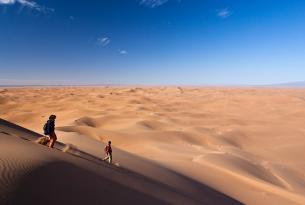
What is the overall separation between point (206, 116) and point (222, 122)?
305 cm

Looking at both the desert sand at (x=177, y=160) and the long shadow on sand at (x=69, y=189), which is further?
the desert sand at (x=177, y=160)

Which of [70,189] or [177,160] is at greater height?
[70,189]

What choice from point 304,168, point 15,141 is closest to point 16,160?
point 15,141

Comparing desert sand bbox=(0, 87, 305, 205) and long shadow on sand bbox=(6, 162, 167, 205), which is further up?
long shadow on sand bbox=(6, 162, 167, 205)

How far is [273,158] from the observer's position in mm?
15586

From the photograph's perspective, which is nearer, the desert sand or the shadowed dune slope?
the shadowed dune slope

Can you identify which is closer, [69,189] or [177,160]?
[69,189]

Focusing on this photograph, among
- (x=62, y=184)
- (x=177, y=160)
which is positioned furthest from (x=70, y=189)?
(x=177, y=160)

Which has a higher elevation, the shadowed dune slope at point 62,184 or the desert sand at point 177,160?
the shadowed dune slope at point 62,184

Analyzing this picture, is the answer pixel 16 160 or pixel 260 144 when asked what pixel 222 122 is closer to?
pixel 260 144

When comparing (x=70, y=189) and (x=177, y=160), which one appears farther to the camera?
(x=177, y=160)

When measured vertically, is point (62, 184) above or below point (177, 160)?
above

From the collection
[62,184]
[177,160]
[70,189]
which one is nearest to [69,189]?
[70,189]

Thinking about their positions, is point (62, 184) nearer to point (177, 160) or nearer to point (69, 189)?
point (69, 189)
